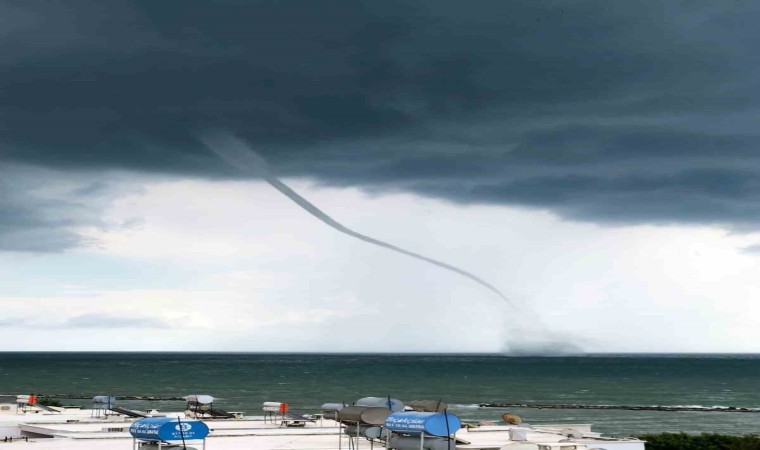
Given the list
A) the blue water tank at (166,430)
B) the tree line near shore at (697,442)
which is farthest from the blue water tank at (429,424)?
the tree line near shore at (697,442)

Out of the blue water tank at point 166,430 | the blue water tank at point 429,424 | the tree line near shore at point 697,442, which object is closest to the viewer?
the blue water tank at point 166,430

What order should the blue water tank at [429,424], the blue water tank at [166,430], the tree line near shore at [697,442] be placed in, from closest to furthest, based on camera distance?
the blue water tank at [166,430]
the blue water tank at [429,424]
the tree line near shore at [697,442]

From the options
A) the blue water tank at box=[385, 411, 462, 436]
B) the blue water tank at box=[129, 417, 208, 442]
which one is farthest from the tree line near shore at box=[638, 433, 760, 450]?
the blue water tank at box=[129, 417, 208, 442]

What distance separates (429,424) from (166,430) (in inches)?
445

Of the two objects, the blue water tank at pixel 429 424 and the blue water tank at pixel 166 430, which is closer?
the blue water tank at pixel 166 430

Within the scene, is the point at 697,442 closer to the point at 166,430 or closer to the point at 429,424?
the point at 429,424

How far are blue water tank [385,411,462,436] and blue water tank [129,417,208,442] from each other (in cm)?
901

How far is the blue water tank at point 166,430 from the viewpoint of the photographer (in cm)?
3966

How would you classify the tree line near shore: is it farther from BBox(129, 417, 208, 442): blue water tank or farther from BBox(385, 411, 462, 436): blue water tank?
BBox(129, 417, 208, 442): blue water tank

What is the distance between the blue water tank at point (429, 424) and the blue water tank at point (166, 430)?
29.5ft

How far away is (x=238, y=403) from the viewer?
171625mm

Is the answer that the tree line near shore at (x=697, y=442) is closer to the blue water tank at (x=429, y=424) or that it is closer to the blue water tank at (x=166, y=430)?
the blue water tank at (x=429, y=424)

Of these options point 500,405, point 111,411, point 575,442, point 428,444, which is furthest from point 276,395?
point 428,444

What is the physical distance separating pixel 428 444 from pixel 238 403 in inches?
5369
